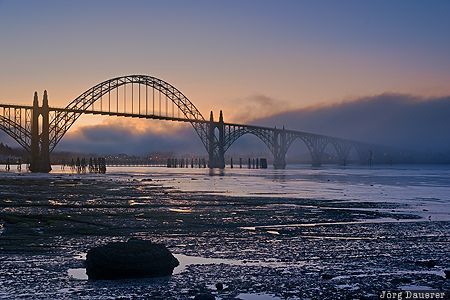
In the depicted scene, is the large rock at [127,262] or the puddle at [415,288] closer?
the puddle at [415,288]

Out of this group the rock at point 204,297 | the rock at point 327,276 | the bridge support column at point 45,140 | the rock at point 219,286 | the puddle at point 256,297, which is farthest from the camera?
the bridge support column at point 45,140

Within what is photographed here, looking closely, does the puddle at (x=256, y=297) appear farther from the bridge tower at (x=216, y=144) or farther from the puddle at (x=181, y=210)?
the bridge tower at (x=216, y=144)

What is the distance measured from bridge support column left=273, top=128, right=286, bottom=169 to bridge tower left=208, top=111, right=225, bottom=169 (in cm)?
2007

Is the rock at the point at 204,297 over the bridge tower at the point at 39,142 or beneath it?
beneath

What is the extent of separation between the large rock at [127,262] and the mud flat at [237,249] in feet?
0.89

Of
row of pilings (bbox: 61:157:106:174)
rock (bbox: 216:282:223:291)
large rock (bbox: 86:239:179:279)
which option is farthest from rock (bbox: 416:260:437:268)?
row of pilings (bbox: 61:157:106:174)

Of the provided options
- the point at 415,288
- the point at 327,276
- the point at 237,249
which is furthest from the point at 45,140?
the point at 415,288

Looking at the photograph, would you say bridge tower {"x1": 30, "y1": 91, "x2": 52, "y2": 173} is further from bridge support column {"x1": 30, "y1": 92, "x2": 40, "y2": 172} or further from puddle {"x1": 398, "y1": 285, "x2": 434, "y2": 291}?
puddle {"x1": 398, "y1": 285, "x2": 434, "y2": 291}

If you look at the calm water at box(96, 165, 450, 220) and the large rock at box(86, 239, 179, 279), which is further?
the calm water at box(96, 165, 450, 220)

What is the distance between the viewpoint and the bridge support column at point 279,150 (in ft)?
503

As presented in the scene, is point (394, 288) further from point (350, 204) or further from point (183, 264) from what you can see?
point (350, 204)

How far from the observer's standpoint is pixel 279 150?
157 meters

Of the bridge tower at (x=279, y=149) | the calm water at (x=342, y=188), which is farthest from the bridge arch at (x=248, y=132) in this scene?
the calm water at (x=342, y=188)

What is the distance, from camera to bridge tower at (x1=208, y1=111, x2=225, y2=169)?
441ft
